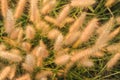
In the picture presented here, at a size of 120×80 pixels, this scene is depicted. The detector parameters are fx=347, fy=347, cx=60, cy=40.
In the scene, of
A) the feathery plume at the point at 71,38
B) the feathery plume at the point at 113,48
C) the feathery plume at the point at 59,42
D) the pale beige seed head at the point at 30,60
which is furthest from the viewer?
the feathery plume at the point at 113,48

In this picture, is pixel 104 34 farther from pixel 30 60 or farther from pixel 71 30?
pixel 30 60

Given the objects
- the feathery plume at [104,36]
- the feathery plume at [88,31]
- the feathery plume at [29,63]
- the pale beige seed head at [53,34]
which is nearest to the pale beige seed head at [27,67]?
the feathery plume at [29,63]

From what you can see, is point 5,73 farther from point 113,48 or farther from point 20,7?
point 113,48

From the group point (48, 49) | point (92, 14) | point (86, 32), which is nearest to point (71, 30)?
point (86, 32)

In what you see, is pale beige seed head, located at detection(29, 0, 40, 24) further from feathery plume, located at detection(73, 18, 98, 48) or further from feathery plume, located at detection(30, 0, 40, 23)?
feathery plume, located at detection(73, 18, 98, 48)

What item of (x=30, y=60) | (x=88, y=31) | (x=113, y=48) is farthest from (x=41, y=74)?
(x=113, y=48)

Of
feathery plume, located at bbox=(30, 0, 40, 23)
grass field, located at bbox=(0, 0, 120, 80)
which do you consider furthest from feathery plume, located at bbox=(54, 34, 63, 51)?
feathery plume, located at bbox=(30, 0, 40, 23)

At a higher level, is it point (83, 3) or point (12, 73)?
point (83, 3)

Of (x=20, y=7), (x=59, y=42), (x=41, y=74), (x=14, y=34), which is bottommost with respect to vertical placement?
(x=41, y=74)

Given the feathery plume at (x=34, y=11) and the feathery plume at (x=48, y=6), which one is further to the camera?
the feathery plume at (x=48, y=6)

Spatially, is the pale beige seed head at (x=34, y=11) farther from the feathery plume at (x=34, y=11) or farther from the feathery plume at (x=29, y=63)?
the feathery plume at (x=29, y=63)

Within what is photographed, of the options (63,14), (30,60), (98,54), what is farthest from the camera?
(98,54)

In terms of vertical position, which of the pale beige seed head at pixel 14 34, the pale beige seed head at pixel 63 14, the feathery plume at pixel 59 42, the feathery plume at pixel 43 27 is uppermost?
the pale beige seed head at pixel 63 14
